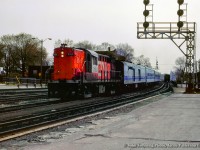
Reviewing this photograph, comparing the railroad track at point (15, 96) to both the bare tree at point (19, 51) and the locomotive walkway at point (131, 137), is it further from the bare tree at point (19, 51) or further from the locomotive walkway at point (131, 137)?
the bare tree at point (19, 51)

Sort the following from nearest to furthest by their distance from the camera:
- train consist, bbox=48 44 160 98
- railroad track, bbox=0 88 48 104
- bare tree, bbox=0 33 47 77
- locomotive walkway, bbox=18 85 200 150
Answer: locomotive walkway, bbox=18 85 200 150 → train consist, bbox=48 44 160 98 → railroad track, bbox=0 88 48 104 → bare tree, bbox=0 33 47 77

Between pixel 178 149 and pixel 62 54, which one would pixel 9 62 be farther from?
pixel 178 149

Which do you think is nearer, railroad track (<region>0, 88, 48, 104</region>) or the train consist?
the train consist

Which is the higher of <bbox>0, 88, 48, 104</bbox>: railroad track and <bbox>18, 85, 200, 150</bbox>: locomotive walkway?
<bbox>0, 88, 48, 104</bbox>: railroad track

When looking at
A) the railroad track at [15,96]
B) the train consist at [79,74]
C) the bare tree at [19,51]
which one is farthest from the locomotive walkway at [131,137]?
the bare tree at [19,51]

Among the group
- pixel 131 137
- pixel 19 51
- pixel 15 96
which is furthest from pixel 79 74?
pixel 19 51

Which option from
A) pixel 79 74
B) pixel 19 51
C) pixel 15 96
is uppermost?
pixel 19 51

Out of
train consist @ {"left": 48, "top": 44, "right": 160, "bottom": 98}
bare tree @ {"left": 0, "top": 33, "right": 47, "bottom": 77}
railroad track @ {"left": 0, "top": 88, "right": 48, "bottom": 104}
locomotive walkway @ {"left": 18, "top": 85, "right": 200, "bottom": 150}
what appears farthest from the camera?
bare tree @ {"left": 0, "top": 33, "right": 47, "bottom": 77}

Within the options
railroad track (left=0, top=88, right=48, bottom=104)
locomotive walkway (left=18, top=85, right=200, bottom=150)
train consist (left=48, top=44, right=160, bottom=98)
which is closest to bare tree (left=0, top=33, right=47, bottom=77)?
railroad track (left=0, top=88, right=48, bottom=104)

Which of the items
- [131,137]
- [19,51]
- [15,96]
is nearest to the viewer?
[131,137]

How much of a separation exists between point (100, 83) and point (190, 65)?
10.0 meters

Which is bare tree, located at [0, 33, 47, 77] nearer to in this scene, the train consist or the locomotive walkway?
the train consist

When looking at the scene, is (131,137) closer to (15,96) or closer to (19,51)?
(15,96)

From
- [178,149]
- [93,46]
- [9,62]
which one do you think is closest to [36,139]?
[178,149]
